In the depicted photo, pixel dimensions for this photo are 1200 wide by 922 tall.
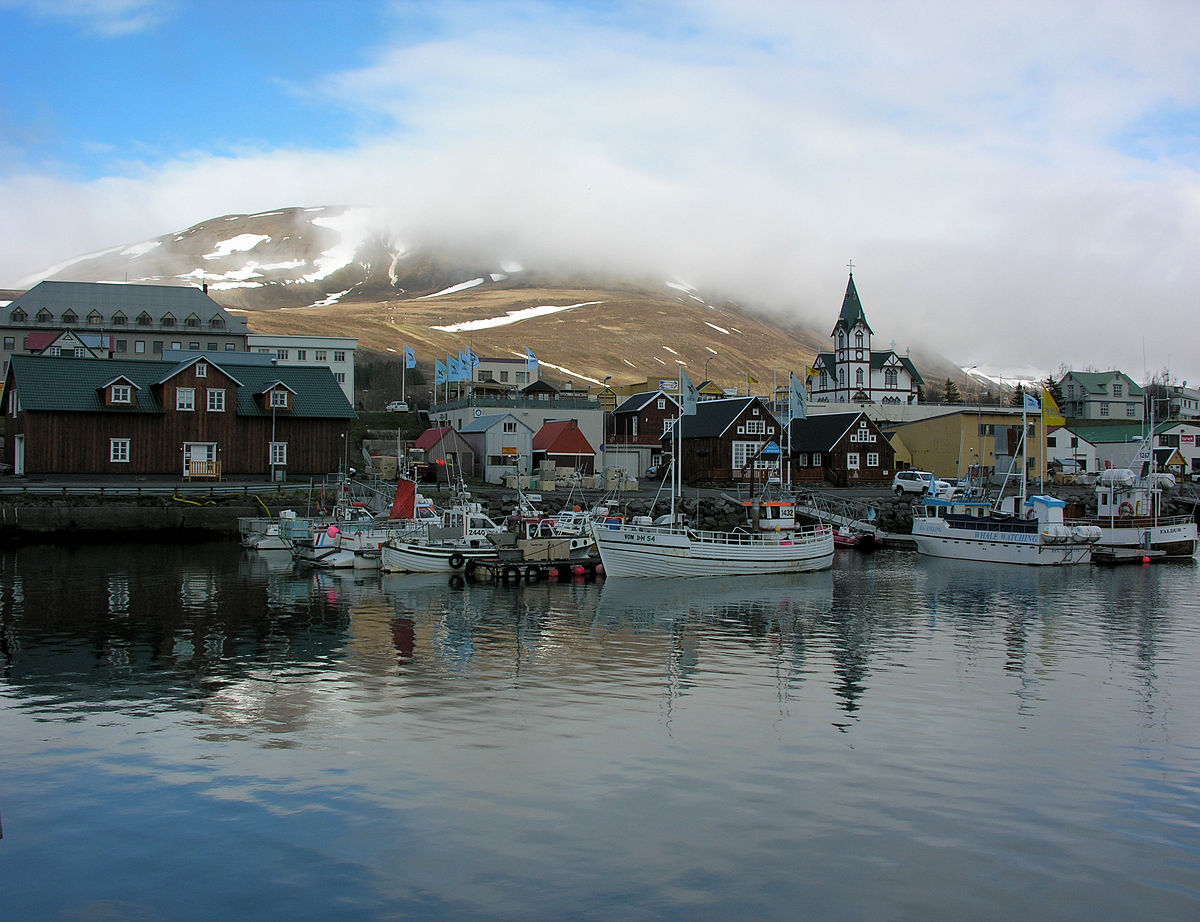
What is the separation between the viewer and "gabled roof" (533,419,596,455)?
74312mm

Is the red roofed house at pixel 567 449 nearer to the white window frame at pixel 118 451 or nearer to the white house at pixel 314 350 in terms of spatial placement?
the white window frame at pixel 118 451

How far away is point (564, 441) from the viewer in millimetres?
74562

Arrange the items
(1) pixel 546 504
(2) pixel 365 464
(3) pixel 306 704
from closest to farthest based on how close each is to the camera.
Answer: (3) pixel 306 704, (1) pixel 546 504, (2) pixel 365 464

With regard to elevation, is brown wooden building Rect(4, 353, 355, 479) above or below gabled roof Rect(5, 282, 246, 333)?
below

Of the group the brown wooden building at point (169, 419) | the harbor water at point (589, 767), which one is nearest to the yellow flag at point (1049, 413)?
the harbor water at point (589, 767)

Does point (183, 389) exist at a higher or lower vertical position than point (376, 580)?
higher

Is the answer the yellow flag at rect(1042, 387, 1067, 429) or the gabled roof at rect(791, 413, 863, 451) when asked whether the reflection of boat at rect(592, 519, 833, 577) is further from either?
the gabled roof at rect(791, 413, 863, 451)

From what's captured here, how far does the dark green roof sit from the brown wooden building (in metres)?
0.06

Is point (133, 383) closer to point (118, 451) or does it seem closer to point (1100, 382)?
point (118, 451)

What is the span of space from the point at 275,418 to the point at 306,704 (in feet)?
157

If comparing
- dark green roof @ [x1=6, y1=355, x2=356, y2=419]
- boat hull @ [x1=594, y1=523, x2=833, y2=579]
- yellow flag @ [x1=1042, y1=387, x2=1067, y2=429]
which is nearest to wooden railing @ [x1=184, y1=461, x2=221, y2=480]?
dark green roof @ [x1=6, y1=355, x2=356, y2=419]

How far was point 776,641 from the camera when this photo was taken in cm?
2803

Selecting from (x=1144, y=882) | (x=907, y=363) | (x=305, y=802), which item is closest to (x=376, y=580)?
(x=305, y=802)

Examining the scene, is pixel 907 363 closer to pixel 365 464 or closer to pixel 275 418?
pixel 365 464
